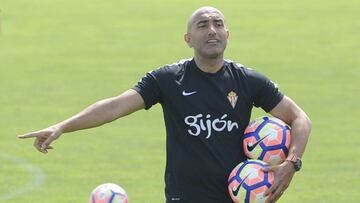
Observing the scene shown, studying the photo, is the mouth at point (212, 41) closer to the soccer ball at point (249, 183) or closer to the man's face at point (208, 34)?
the man's face at point (208, 34)

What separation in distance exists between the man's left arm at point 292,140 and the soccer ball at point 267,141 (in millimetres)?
76

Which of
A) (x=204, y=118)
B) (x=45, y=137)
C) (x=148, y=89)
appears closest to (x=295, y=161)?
(x=204, y=118)

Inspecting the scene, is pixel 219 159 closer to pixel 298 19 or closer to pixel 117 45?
pixel 117 45

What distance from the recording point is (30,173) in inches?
641

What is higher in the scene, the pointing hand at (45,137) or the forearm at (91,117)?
the forearm at (91,117)

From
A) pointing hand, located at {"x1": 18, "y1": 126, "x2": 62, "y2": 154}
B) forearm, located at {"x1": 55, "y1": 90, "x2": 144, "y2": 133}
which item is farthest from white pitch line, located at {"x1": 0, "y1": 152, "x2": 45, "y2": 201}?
pointing hand, located at {"x1": 18, "y1": 126, "x2": 62, "y2": 154}

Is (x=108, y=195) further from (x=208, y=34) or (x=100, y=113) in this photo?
(x=208, y=34)

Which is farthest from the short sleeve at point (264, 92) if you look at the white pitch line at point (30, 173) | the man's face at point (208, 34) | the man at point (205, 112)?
the white pitch line at point (30, 173)

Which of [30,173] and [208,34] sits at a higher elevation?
[208,34]

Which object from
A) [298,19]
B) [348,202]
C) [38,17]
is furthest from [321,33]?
[348,202]

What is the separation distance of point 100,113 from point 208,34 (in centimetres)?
109

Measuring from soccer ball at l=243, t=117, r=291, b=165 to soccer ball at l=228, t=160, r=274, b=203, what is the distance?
16cm

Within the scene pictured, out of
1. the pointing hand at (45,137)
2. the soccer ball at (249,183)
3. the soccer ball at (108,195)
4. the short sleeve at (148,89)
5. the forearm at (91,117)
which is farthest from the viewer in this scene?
the soccer ball at (108,195)

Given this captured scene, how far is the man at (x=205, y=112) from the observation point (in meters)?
9.09
